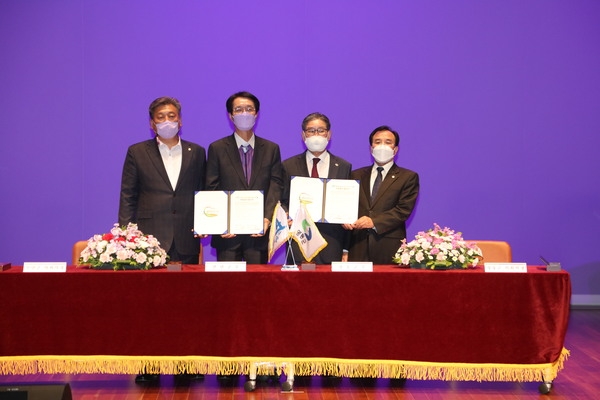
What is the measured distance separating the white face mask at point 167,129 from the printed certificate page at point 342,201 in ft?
3.53

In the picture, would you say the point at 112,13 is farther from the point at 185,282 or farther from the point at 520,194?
the point at 520,194

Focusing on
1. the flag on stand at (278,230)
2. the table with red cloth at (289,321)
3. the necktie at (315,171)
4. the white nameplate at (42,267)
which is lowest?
the table with red cloth at (289,321)

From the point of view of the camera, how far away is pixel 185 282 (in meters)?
3.93

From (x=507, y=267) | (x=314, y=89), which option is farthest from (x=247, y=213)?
(x=314, y=89)

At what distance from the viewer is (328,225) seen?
4547mm

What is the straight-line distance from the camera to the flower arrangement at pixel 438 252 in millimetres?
4023

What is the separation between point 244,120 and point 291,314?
4.44ft

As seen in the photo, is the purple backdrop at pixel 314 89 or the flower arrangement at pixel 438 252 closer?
the flower arrangement at pixel 438 252

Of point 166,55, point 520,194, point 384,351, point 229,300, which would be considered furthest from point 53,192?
point 520,194

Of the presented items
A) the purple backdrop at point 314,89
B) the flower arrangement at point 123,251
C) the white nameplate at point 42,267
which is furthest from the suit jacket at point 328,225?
the purple backdrop at point 314,89

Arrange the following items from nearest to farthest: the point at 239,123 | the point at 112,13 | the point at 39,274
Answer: the point at 39,274
the point at 239,123
the point at 112,13

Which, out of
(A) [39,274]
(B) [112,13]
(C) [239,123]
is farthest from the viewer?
(B) [112,13]

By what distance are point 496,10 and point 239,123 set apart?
3.12 meters

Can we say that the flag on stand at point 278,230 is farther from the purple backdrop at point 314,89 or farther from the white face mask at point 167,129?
the purple backdrop at point 314,89
